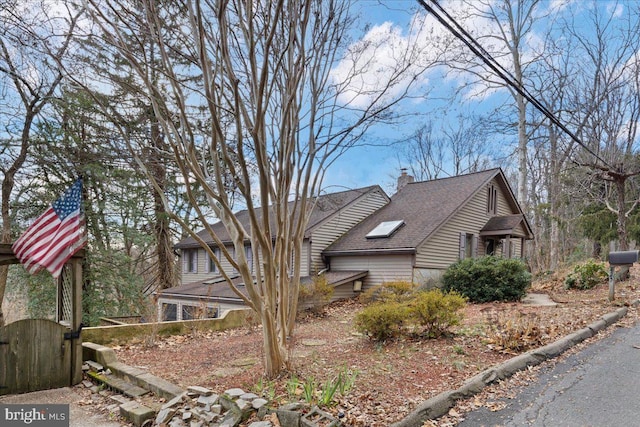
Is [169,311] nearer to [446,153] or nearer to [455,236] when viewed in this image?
[455,236]

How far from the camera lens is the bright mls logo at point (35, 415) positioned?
4.44 meters

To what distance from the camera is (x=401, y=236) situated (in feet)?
44.9

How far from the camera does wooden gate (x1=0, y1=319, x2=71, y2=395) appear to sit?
5.23 m

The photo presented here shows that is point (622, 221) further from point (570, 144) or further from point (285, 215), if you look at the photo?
point (285, 215)

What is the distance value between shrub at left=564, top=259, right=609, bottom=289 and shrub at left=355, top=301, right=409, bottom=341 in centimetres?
850

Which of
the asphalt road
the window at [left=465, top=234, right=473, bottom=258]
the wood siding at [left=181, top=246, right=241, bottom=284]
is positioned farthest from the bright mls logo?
the window at [left=465, top=234, right=473, bottom=258]

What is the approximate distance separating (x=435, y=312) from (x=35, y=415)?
221 inches

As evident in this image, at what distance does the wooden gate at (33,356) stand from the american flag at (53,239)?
3.02 ft

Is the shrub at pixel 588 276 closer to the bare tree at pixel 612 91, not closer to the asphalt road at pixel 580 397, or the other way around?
the bare tree at pixel 612 91

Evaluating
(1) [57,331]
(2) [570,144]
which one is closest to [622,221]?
(2) [570,144]

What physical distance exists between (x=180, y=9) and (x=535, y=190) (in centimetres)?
2347

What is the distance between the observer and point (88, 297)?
37.8 ft

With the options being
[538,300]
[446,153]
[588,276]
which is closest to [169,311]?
[538,300]

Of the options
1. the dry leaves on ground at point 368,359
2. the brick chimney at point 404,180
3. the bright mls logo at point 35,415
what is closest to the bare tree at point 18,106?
the dry leaves on ground at point 368,359
